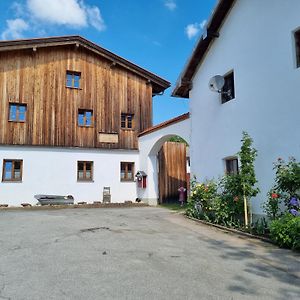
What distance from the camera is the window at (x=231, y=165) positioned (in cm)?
1070

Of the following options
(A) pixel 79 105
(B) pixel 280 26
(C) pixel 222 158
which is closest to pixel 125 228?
(C) pixel 222 158

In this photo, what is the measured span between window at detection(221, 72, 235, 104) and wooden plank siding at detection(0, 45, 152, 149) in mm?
8486

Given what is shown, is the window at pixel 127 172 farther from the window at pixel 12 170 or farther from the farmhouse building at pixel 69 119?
the window at pixel 12 170

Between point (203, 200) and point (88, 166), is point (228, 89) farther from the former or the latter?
point (88, 166)

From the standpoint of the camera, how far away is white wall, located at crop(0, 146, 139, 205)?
16188 millimetres

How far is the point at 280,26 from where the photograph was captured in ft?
28.8

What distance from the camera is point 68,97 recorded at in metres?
17.7

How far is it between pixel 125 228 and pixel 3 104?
10.7m

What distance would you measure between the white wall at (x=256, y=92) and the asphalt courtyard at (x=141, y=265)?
9.20ft

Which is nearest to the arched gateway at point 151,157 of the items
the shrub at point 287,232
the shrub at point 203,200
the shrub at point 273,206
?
the shrub at point 203,200

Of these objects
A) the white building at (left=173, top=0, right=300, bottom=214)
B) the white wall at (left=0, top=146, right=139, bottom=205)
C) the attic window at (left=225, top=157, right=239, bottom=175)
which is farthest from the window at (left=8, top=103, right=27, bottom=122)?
the attic window at (left=225, top=157, right=239, bottom=175)

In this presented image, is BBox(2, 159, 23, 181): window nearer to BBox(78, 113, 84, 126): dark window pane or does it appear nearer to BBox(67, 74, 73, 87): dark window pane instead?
BBox(78, 113, 84, 126): dark window pane

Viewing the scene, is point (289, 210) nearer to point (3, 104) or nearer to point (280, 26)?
point (280, 26)

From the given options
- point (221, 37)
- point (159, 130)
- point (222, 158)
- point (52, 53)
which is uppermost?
point (52, 53)
